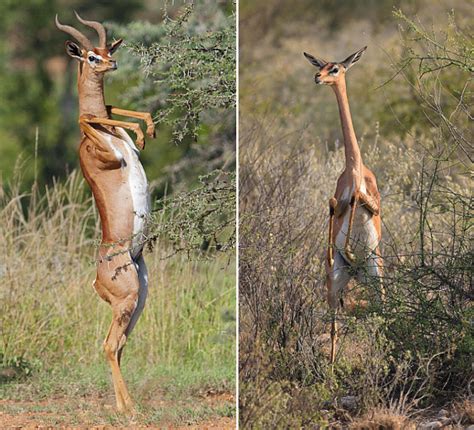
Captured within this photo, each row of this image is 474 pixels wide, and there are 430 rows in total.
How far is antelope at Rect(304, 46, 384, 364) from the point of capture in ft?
24.5

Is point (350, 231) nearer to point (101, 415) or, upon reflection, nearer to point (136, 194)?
point (136, 194)

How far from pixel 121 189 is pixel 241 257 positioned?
99 centimetres

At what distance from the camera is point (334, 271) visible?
24.8 feet

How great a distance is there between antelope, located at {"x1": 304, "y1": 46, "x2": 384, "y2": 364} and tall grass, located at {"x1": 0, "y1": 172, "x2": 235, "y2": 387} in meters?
1.29

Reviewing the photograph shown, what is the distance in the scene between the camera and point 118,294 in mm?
7230

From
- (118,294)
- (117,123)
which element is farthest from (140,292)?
(117,123)

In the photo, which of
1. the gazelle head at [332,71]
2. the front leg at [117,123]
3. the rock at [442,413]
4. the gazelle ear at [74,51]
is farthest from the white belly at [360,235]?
the gazelle ear at [74,51]

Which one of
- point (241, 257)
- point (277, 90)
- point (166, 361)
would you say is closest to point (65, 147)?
point (277, 90)

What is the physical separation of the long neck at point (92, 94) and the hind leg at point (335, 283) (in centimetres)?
155

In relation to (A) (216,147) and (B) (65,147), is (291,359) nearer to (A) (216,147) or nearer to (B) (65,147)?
(A) (216,147)

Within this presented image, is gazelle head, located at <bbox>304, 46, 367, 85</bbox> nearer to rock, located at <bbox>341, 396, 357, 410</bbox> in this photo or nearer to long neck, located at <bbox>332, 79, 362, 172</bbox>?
long neck, located at <bbox>332, 79, 362, 172</bbox>

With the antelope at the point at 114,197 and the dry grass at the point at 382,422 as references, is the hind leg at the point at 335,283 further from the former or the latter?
the antelope at the point at 114,197

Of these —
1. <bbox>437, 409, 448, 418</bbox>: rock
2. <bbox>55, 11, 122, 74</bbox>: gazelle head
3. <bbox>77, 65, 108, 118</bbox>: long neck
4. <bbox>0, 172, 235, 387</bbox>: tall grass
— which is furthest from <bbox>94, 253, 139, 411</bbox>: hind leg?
<bbox>437, 409, 448, 418</bbox>: rock

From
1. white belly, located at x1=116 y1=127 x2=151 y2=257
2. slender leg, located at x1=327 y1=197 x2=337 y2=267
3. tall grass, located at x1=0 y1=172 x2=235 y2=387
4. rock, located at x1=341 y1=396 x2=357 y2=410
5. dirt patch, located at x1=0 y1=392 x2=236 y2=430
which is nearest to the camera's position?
white belly, located at x1=116 y1=127 x2=151 y2=257
